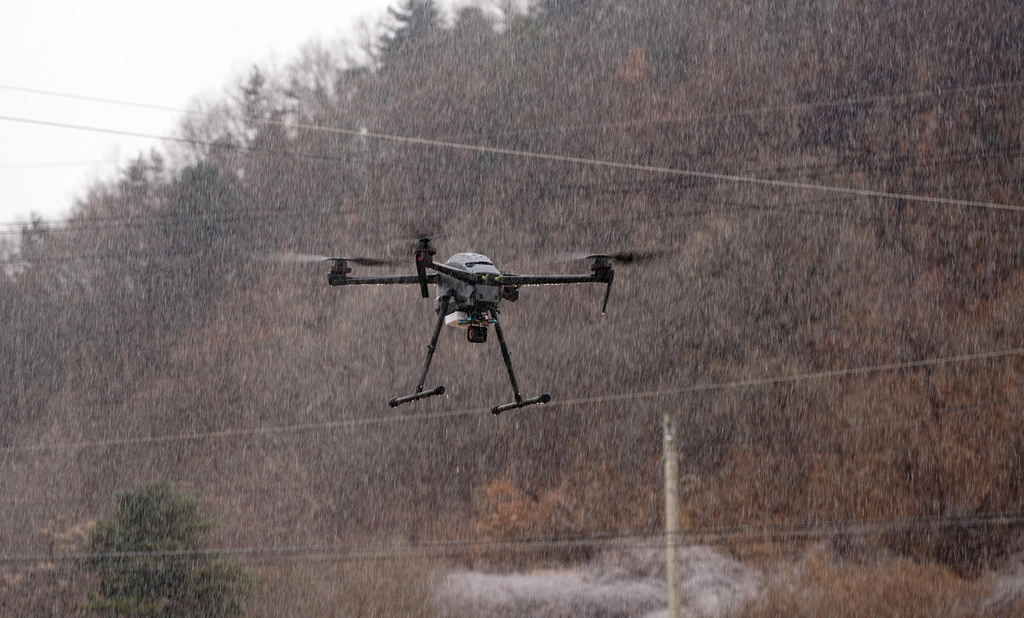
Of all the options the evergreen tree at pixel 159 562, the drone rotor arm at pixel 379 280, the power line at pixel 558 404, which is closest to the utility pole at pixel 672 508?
the drone rotor arm at pixel 379 280

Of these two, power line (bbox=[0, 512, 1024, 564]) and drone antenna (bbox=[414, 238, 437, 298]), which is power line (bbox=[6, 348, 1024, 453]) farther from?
drone antenna (bbox=[414, 238, 437, 298])

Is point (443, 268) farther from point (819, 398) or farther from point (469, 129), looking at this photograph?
point (469, 129)

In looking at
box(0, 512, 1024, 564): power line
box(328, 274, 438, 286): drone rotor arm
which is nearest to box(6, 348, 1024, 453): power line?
box(0, 512, 1024, 564): power line

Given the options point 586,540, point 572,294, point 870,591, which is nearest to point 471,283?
point 870,591

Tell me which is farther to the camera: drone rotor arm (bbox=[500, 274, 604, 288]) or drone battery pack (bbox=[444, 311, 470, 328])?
drone battery pack (bbox=[444, 311, 470, 328])

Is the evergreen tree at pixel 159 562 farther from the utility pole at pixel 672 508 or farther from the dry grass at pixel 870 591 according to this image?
the utility pole at pixel 672 508

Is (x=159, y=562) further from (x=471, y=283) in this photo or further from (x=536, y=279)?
(x=536, y=279)

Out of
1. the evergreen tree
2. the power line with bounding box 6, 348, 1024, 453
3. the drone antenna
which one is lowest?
the evergreen tree
